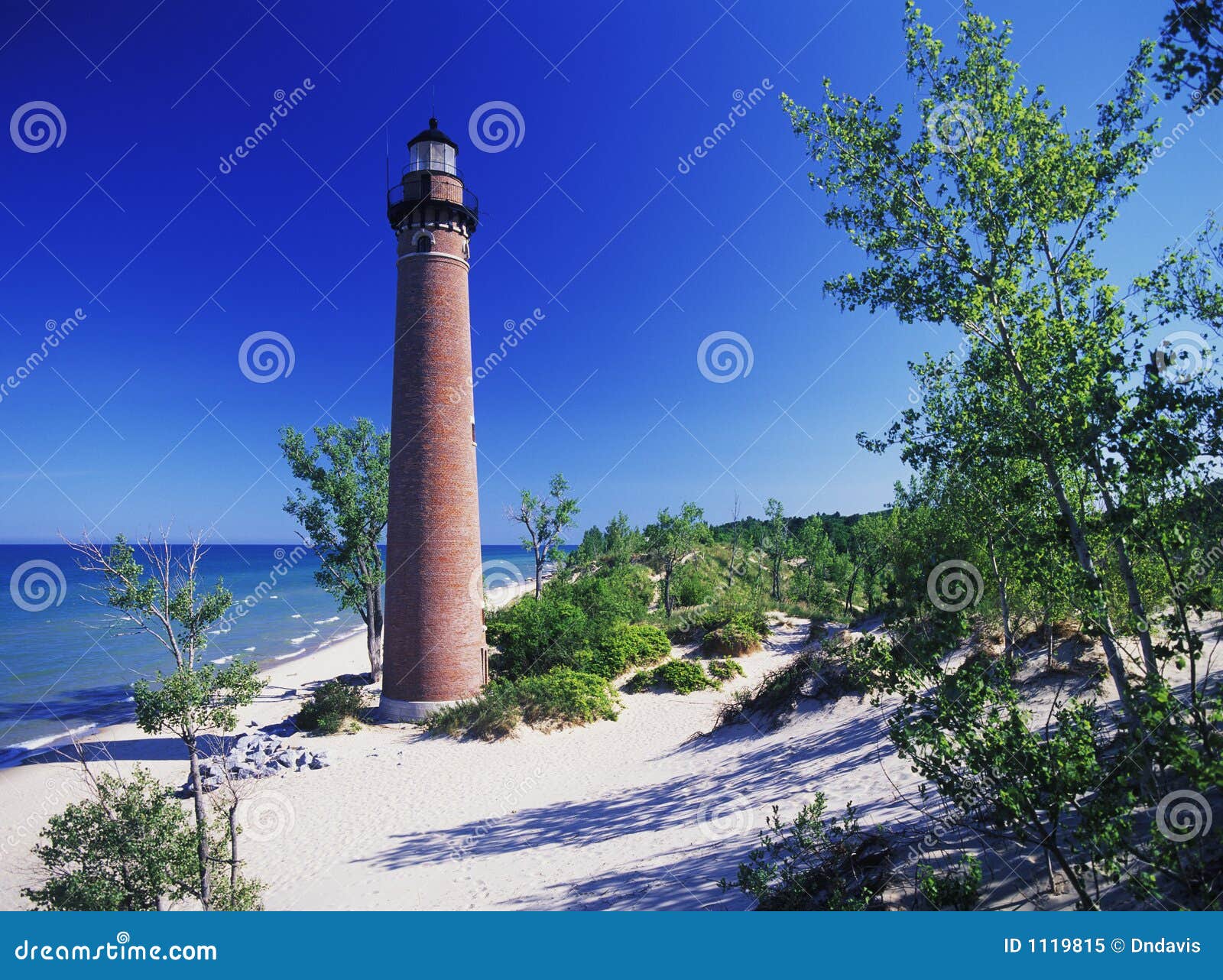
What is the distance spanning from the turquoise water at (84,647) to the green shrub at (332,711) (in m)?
4.07

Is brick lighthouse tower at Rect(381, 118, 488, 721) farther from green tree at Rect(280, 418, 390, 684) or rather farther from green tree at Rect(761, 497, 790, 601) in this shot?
green tree at Rect(761, 497, 790, 601)

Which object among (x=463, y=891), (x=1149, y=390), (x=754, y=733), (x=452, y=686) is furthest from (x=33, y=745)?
(x=1149, y=390)

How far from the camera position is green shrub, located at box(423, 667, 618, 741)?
18000mm

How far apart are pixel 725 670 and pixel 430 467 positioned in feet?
47.1

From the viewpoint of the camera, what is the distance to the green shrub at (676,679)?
2248 centimetres

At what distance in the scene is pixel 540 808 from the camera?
12.7m

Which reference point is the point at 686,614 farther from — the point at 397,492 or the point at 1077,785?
the point at 1077,785

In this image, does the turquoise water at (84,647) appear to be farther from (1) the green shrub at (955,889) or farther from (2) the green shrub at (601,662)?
(1) the green shrub at (955,889)

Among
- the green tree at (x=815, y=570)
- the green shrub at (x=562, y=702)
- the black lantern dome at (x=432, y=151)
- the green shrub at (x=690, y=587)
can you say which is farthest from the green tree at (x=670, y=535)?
the black lantern dome at (x=432, y=151)

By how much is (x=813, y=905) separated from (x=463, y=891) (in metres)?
5.65

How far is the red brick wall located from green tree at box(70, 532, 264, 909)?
933 centimetres

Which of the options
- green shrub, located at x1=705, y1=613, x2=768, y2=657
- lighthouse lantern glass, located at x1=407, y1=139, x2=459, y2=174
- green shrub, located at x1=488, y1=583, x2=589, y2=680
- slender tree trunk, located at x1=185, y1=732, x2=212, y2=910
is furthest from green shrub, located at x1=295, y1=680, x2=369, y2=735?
lighthouse lantern glass, located at x1=407, y1=139, x2=459, y2=174

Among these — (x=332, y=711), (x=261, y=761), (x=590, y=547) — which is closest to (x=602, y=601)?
(x=332, y=711)

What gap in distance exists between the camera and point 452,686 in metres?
19.0
